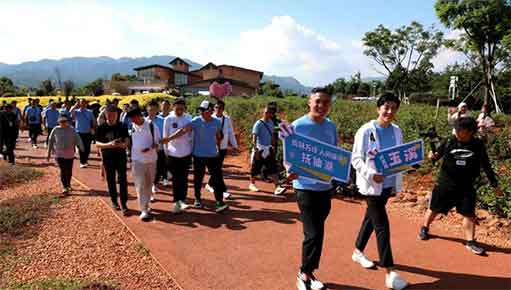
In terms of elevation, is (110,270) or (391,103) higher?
(391,103)

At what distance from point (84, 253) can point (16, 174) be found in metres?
5.26

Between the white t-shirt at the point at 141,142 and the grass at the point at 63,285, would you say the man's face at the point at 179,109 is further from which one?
the grass at the point at 63,285

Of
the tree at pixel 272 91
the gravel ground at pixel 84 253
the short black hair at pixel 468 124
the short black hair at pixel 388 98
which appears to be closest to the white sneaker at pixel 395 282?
the short black hair at pixel 388 98

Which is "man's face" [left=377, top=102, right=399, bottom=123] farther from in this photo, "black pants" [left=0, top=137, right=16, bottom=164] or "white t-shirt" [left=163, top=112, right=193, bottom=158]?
"black pants" [left=0, top=137, right=16, bottom=164]

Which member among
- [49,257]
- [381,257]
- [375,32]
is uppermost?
[375,32]

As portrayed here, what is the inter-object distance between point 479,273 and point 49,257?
4828 mm

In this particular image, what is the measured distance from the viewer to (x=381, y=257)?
3713mm

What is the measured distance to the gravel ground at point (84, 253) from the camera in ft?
13.3

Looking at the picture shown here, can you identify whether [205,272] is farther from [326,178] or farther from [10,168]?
[10,168]

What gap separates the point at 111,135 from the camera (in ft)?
19.5

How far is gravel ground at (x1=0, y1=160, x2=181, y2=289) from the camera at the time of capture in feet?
13.3

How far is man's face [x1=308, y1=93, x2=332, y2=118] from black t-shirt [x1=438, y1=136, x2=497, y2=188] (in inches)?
71.8

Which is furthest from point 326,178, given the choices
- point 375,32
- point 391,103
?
point 375,32

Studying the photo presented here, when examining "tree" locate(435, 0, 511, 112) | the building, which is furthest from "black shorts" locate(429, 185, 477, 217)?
the building
